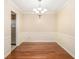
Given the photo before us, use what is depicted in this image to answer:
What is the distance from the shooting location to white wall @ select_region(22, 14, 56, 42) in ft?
34.3

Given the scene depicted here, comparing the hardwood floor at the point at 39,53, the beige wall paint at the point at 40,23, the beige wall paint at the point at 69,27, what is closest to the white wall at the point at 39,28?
the beige wall paint at the point at 40,23

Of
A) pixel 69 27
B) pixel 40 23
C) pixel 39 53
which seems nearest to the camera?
pixel 69 27

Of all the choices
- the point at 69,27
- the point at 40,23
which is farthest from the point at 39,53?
the point at 40,23

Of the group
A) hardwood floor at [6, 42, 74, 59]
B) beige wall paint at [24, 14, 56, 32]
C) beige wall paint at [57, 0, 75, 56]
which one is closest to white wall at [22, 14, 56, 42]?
beige wall paint at [24, 14, 56, 32]

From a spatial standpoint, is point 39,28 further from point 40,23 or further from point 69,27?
point 69,27

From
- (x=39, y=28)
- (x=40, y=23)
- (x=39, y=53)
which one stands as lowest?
(x=39, y=53)

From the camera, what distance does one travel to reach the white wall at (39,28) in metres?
10.4

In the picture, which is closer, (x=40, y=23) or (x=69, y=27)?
(x=69, y=27)

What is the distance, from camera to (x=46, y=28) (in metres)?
10.6

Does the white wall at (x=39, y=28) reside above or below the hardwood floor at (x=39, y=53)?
above

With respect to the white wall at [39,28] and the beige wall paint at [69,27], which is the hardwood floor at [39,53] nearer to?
the beige wall paint at [69,27]

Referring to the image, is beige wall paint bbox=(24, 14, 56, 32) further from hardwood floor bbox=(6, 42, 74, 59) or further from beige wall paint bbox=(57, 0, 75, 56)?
beige wall paint bbox=(57, 0, 75, 56)

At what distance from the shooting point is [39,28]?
1052cm

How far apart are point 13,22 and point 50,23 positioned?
3838 mm
